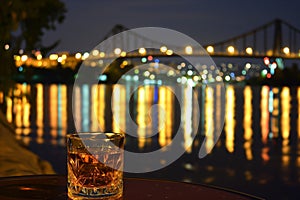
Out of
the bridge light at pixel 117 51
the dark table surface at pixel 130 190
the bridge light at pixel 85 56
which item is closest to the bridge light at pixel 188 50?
the bridge light at pixel 117 51

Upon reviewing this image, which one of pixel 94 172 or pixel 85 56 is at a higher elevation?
pixel 85 56

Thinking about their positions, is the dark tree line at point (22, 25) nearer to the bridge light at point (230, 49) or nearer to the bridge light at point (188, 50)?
the bridge light at point (230, 49)

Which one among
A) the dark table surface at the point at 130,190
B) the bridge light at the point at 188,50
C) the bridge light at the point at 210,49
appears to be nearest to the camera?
the dark table surface at the point at 130,190

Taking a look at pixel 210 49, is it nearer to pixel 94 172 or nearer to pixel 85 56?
pixel 85 56

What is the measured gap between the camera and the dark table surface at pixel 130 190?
1.17 metres

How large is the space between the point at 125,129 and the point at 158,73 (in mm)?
51797

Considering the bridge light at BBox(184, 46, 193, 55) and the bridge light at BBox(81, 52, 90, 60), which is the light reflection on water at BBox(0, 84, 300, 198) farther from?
the bridge light at BBox(184, 46, 193, 55)

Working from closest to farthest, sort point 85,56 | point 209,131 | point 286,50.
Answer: point 209,131
point 85,56
point 286,50

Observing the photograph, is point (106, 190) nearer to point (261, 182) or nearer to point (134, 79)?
point (261, 182)

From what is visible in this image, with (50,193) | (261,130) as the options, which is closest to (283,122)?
(261,130)

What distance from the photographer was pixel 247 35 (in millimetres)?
49281

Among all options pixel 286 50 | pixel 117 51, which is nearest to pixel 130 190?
pixel 286 50

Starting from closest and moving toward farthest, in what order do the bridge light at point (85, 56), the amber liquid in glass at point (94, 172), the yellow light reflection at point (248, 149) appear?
the amber liquid in glass at point (94, 172) → the yellow light reflection at point (248, 149) → the bridge light at point (85, 56)

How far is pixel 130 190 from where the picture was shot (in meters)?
1.23
